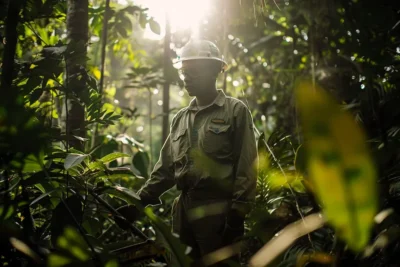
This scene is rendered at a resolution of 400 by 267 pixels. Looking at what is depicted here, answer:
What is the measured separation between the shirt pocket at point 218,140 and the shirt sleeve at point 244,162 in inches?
2.3

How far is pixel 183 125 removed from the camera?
120 inches

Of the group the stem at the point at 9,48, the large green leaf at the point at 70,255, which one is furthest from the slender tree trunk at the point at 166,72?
the large green leaf at the point at 70,255

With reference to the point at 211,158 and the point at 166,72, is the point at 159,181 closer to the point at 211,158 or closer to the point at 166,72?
the point at 211,158

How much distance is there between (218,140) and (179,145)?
0.29 metres

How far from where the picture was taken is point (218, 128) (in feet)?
9.44

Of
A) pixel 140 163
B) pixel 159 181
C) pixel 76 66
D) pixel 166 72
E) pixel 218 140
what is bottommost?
pixel 140 163

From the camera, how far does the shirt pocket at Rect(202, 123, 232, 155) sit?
2840 mm

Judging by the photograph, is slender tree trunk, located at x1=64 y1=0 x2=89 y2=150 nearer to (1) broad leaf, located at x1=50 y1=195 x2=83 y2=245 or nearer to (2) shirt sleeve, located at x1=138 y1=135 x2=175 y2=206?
(2) shirt sleeve, located at x1=138 y1=135 x2=175 y2=206

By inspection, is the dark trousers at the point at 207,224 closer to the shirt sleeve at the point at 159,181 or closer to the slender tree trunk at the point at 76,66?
the shirt sleeve at the point at 159,181

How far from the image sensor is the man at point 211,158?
107 inches

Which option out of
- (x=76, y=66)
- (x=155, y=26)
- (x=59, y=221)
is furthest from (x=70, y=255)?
(x=155, y=26)

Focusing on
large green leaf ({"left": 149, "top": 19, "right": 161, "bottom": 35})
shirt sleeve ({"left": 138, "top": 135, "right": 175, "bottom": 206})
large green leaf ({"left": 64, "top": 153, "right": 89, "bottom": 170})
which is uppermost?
large green leaf ({"left": 149, "top": 19, "right": 161, "bottom": 35})

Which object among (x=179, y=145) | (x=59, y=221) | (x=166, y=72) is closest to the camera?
(x=59, y=221)

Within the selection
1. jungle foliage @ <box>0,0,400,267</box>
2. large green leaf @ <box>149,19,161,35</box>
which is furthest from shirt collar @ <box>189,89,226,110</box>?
large green leaf @ <box>149,19,161,35</box>
